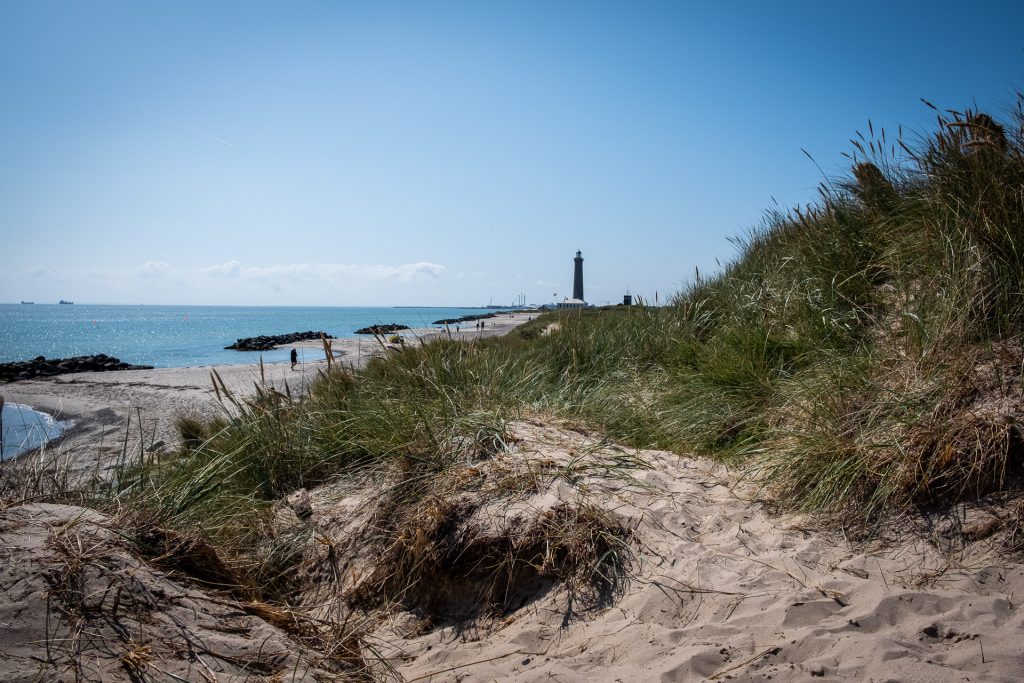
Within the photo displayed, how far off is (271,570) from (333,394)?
2601 mm

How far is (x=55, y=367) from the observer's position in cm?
2266

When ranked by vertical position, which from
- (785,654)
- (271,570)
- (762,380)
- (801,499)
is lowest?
(271,570)

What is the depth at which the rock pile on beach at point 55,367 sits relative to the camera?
20891mm

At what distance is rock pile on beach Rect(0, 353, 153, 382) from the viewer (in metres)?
20.9

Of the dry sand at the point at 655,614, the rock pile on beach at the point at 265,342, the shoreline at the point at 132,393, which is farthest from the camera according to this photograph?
the rock pile on beach at the point at 265,342

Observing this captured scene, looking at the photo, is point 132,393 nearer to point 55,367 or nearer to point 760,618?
point 55,367

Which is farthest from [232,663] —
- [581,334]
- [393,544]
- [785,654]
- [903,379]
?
[581,334]

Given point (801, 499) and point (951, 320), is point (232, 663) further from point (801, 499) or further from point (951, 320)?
point (951, 320)

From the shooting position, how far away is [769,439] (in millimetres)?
3836

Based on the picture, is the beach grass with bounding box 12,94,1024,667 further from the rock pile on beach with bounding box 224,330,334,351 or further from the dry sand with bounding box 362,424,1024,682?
the rock pile on beach with bounding box 224,330,334,351

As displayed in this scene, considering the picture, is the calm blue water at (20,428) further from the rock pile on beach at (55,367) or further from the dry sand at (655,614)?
the dry sand at (655,614)

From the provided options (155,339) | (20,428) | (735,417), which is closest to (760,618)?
(735,417)

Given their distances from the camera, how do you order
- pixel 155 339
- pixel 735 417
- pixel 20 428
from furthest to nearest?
pixel 155 339 < pixel 20 428 < pixel 735 417

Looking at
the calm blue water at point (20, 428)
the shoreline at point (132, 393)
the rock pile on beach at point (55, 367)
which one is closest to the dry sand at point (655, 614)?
the shoreline at point (132, 393)
